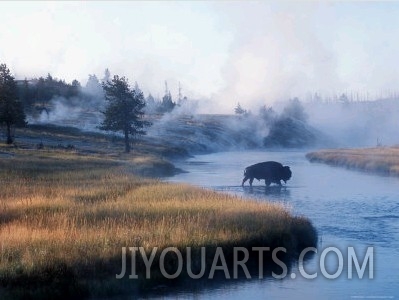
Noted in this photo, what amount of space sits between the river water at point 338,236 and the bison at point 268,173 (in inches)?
34.4

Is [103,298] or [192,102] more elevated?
[192,102]

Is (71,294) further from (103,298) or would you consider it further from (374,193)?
(374,193)

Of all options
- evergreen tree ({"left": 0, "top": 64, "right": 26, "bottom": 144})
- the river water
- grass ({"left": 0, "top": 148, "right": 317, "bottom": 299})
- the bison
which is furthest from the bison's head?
evergreen tree ({"left": 0, "top": 64, "right": 26, "bottom": 144})

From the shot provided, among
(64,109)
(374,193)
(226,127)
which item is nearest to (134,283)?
(374,193)

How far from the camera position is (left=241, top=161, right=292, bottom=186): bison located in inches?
1763

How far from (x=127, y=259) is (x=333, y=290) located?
16.5 ft

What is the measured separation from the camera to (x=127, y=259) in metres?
16.0

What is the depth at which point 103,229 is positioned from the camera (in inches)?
731

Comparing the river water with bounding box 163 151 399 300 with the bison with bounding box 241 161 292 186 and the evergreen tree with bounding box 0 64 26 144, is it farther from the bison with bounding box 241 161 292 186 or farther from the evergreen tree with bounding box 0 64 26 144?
the evergreen tree with bounding box 0 64 26 144

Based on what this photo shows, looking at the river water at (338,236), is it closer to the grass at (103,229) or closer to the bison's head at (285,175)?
the bison's head at (285,175)

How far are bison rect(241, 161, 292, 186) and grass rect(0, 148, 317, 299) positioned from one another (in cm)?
1318

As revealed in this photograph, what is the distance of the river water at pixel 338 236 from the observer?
15664mm

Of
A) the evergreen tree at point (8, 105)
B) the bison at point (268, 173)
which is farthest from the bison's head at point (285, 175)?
the evergreen tree at point (8, 105)

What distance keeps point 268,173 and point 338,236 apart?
22.8 metres
